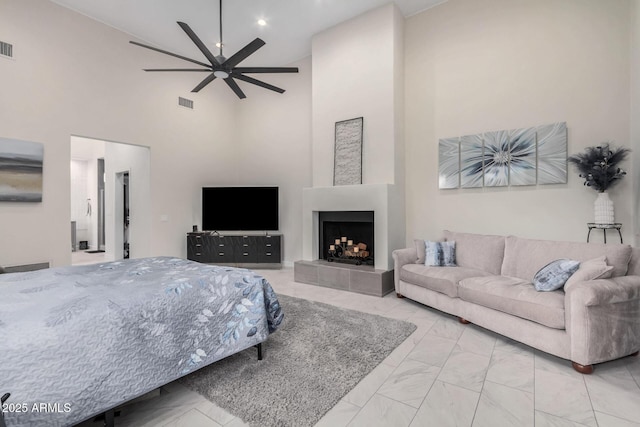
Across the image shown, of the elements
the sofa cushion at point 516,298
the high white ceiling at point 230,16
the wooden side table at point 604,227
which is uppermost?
the high white ceiling at point 230,16

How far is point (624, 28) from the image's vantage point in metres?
3.31

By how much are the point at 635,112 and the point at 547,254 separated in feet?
5.87

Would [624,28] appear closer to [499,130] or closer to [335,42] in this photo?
[499,130]

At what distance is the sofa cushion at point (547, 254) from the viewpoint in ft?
8.46

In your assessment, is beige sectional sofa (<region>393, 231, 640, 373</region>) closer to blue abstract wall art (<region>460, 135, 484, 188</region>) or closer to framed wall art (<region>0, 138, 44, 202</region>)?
blue abstract wall art (<region>460, 135, 484, 188</region>)

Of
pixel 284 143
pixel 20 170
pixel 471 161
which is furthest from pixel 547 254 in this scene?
pixel 20 170

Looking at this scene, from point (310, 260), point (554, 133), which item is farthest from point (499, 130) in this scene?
point (310, 260)

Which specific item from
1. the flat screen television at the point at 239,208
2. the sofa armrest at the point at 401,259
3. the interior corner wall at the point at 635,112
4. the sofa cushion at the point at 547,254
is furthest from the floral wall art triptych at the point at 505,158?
the flat screen television at the point at 239,208

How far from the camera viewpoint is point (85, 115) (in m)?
4.68

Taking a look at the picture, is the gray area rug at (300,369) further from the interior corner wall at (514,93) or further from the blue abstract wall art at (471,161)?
the blue abstract wall art at (471,161)

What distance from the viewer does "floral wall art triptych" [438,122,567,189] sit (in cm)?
364

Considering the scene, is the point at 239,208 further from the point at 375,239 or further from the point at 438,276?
the point at 438,276

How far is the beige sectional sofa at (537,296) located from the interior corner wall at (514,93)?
0.72 meters

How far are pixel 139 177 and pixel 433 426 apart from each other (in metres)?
6.26
